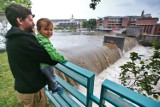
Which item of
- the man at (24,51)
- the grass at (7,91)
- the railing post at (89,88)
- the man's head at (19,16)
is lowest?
the grass at (7,91)

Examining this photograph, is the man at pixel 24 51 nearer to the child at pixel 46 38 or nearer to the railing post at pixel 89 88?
A: the child at pixel 46 38

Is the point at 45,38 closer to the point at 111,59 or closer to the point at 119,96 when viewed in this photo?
the point at 119,96

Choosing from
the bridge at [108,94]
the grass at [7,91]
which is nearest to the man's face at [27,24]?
the bridge at [108,94]

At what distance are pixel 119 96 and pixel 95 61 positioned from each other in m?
6.20

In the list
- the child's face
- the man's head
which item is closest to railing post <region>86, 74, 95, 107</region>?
the child's face

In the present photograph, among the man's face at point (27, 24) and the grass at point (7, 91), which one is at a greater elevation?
the man's face at point (27, 24)

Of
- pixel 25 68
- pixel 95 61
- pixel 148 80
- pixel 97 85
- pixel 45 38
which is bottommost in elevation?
pixel 97 85

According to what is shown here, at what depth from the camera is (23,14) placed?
3.93 ft

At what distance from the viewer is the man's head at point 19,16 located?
1.18 m

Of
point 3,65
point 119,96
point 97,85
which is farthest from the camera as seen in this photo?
point 97,85

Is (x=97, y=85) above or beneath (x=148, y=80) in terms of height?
beneath

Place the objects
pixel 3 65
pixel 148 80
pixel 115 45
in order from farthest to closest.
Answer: pixel 115 45, pixel 3 65, pixel 148 80

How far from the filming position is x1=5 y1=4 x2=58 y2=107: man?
113 cm

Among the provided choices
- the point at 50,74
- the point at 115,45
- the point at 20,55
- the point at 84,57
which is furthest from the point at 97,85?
the point at 115,45
